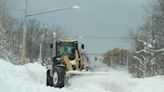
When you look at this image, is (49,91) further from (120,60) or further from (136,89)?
(120,60)

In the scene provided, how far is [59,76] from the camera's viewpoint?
24125 mm

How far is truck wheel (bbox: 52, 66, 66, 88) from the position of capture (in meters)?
23.7

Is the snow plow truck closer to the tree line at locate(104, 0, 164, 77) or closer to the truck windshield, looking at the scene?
the truck windshield

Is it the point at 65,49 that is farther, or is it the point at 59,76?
the point at 65,49

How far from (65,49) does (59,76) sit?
10.8 feet

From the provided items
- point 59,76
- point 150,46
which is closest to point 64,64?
point 59,76

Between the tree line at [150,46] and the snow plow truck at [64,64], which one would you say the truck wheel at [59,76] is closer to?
the snow plow truck at [64,64]

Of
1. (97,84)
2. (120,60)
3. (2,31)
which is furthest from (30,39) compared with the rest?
(97,84)

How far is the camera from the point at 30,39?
100 metres

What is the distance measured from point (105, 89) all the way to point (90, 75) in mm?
2517

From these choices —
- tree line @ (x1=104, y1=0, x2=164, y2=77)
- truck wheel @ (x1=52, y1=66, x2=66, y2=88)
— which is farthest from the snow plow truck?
tree line @ (x1=104, y1=0, x2=164, y2=77)

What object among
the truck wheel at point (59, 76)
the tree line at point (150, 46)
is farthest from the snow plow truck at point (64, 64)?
the tree line at point (150, 46)

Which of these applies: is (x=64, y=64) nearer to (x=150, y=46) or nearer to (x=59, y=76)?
(x=59, y=76)

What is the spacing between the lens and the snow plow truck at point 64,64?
78.7 ft
